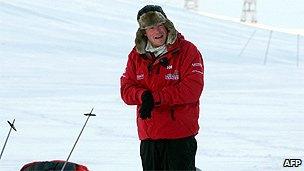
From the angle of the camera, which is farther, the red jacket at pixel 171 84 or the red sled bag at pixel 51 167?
Answer: the red sled bag at pixel 51 167

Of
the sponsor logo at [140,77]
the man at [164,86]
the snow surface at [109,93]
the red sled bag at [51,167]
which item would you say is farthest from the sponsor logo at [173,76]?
the snow surface at [109,93]

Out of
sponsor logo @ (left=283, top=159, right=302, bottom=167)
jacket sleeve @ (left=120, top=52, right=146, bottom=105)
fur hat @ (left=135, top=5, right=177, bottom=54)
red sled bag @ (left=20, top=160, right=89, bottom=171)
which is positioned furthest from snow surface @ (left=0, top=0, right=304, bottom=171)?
fur hat @ (left=135, top=5, right=177, bottom=54)

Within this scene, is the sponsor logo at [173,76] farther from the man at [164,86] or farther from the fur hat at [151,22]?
the fur hat at [151,22]

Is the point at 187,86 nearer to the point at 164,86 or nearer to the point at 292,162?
the point at 164,86

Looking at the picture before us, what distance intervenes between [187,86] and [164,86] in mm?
120

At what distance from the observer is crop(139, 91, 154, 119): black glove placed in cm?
334

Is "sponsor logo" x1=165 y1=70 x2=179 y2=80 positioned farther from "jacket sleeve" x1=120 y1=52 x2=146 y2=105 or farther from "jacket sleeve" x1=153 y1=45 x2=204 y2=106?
"jacket sleeve" x1=120 y1=52 x2=146 y2=105

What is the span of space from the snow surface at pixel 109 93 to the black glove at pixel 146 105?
8.81 ft

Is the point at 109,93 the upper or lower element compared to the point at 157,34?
lower

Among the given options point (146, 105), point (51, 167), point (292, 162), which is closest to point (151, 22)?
point (146, 105)

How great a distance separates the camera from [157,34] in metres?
3.49

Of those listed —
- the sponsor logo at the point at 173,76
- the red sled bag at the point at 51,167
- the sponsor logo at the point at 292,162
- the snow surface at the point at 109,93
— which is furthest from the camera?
the snow surface at the point at 109,93

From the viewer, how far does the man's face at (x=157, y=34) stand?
11.4ft

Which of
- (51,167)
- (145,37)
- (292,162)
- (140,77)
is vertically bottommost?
(292,162)
